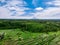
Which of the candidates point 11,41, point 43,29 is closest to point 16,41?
point 11,41

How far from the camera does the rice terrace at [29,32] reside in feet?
10.4

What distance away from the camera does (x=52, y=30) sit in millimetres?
3287

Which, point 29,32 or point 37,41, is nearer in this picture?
point 37,41

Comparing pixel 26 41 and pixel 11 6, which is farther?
pixel 11 6

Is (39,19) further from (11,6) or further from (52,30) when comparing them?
(11,6)

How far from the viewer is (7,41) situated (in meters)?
3.21

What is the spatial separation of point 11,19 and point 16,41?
49 centimetres

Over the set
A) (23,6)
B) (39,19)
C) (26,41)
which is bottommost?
(26,41)

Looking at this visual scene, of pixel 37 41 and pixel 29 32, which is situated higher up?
pixel 29 32

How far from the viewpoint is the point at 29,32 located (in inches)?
130

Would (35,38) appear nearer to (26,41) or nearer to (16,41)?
(26,41)

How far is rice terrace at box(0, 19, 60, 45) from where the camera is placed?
3.16m

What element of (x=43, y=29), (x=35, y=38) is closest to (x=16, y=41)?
(x=35, y=38)

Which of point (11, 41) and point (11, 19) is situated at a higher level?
point (11, 19)
